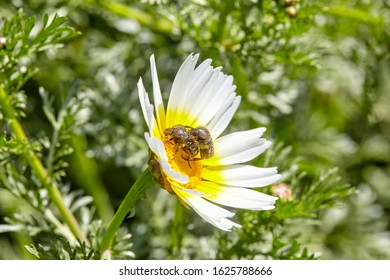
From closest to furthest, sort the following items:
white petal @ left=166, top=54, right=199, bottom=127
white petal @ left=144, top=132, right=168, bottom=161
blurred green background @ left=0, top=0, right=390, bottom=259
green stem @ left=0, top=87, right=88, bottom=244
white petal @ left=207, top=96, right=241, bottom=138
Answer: white petal @ left=144, top=132, right=168, bottom=161 → white petal @ left=166, top=54, right=199, bottom=127 → white petal @ left=207, top=96, right=241, bottom=138 → green stem @ left=0, top=87, right=88, bottom=244 → blurred green background @ left=0, top=0, right=390, bottom=259

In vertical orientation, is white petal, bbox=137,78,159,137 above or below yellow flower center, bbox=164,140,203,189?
above

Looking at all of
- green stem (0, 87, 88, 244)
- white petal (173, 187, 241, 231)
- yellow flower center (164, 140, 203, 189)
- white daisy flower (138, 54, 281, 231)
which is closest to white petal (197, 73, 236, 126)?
white daisy flower (138, 54, 281, 231)

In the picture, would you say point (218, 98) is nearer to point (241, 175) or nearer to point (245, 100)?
point (241, 175)

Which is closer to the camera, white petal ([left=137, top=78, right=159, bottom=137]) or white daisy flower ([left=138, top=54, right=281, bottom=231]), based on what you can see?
white petal ([left=137, top=78, right=159, bottom=137])

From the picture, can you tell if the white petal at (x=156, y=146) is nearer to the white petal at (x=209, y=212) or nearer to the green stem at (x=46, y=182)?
the white petal at (x=209, y=212)

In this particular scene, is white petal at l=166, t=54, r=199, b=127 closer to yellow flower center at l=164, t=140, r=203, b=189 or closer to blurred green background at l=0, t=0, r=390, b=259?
yellow flower center at l=164, t=140, r=203, b=189

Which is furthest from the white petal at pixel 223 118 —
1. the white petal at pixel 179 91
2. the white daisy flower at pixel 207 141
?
the white petal at pixel 179 91

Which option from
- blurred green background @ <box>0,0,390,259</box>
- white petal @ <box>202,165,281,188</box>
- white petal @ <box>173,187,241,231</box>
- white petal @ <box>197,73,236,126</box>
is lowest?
blurred green background @ <box>0,0,390,259</box>
